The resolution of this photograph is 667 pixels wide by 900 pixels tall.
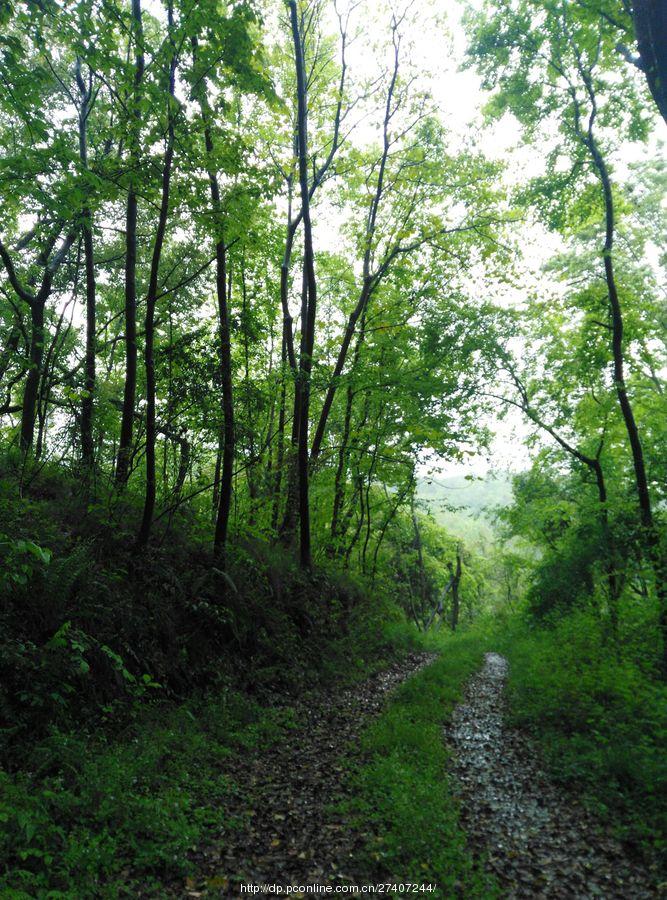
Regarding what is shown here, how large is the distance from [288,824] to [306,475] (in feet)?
25.8

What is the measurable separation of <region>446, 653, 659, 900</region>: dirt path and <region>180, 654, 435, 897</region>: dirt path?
1.29 metres

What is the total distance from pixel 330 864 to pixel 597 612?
8.65 meters

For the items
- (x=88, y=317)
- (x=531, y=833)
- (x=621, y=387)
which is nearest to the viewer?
(x=531, y=833)

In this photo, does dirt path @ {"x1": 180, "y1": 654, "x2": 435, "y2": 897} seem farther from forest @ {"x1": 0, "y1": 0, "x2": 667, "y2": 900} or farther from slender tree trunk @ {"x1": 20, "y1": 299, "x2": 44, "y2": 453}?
slender tree trunk @ {"x1": 20, "y1": 299, "x2": 44, "y2": 453}

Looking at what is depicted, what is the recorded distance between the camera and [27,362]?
845cm

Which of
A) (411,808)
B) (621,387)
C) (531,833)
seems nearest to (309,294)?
(621,387)

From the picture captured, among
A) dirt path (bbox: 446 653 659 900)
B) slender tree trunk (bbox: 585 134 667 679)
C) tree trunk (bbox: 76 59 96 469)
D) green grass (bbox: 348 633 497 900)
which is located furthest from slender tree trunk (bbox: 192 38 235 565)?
slender tree trunk (bbox: 585 134 667 679)

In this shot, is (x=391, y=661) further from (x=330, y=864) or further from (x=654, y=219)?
(x=654, y=219)

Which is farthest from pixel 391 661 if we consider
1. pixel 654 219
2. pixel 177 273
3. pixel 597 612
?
pixel 654 219

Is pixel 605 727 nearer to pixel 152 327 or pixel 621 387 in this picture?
pixel 621 387

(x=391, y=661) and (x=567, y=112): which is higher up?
(x=567, y=112)

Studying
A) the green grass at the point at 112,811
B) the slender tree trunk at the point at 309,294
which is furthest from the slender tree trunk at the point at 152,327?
the slender tree trunk at the point at 309,294

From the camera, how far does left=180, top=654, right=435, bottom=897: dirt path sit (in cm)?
401

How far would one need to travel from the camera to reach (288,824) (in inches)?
189
